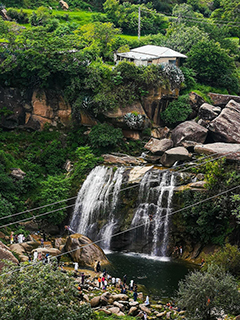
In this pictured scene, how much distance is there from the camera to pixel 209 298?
24281 millimetres

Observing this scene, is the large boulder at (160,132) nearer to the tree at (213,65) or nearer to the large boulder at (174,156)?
the large boulder at (174,156)

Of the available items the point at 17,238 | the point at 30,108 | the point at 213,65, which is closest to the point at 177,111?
the point at 213,65

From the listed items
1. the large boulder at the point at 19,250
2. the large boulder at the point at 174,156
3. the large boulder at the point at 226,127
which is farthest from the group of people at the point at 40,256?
the large boulder at the point at 226,127

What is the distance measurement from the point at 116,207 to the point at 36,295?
2033 centimetres

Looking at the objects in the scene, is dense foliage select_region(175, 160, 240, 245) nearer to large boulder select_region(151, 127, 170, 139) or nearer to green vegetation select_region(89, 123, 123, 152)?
green vegetation select_region(89, 123, 123, 152)

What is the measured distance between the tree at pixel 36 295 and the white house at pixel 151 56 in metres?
32.6

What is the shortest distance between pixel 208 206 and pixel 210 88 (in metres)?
19.2

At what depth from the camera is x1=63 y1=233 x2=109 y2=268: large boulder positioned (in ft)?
112

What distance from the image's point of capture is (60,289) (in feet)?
67.5

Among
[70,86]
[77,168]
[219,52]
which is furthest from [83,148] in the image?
[219,52]

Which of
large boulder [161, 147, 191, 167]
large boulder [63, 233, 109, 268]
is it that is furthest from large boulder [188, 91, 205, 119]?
large boulder [63, 233, 109, 268]

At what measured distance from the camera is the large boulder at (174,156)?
41.1m

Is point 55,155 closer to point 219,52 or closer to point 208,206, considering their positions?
point 208,206

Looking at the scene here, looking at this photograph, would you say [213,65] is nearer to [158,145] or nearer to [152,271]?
[158,145]
